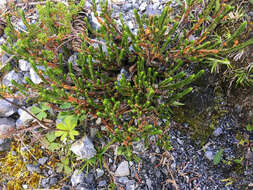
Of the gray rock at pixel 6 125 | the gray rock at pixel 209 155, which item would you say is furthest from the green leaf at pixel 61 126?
the gray rock at pixel 209 155

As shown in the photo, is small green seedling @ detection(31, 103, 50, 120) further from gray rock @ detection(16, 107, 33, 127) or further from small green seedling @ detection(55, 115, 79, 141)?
small green seedling @ detection(55, 115, 79, 141)

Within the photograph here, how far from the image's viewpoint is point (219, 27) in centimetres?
265

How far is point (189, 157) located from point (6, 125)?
2359 millimetres

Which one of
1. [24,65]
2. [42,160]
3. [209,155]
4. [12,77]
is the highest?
[24,65]

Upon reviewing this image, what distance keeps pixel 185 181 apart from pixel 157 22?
6.06 feet

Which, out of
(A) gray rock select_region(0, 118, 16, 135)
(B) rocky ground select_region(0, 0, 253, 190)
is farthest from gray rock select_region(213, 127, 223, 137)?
(A) gray rock select_region(0, 118, 16, 135)

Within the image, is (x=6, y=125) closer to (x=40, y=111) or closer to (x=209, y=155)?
(x=40, y=111)

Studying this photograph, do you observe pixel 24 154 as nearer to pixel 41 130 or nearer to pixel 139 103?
pixel 41 130

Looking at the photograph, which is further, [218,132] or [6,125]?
[6,125]

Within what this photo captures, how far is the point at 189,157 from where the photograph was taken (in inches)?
101

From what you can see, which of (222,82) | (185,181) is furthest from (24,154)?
(222,82)

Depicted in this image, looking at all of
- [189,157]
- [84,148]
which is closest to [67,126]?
[84,148]

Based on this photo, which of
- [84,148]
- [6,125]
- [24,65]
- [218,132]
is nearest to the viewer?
[84,148]

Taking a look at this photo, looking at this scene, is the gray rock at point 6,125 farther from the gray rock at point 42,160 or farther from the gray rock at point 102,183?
the gray rock at point 102,183
